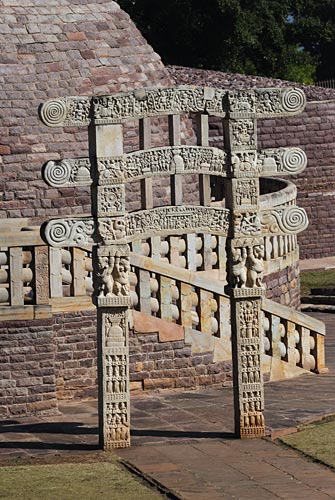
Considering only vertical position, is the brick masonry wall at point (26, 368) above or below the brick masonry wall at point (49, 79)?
below

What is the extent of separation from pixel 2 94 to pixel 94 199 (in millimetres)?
7925

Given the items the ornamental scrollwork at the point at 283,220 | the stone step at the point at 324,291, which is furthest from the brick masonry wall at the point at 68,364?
the stone step at the point at 324,291

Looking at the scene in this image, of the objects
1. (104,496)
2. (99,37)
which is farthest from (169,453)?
(99,37)

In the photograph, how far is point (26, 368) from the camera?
53.4 feet

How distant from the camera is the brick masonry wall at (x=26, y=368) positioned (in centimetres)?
1622

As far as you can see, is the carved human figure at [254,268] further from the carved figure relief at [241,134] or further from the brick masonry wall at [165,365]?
the brick masonry wall at [165,365]

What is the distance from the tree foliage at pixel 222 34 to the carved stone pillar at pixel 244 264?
3345cm

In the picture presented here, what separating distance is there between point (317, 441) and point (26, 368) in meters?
3.39

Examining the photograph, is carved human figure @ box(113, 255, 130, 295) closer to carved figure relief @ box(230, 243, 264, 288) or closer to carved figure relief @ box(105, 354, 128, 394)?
carved figure relief @ box(105, 354, 128, 394)

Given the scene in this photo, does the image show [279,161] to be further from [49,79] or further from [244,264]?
[49,79]

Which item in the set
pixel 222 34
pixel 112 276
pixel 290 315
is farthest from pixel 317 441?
pixel 222 34

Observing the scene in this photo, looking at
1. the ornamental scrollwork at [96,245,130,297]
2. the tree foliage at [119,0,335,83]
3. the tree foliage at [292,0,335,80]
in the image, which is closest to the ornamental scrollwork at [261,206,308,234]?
the ornamental scrollwork at [96,245,130,297]

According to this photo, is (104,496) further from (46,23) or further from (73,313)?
(46,23)

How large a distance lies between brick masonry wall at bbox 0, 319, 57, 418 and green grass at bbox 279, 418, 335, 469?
2.86 metres
